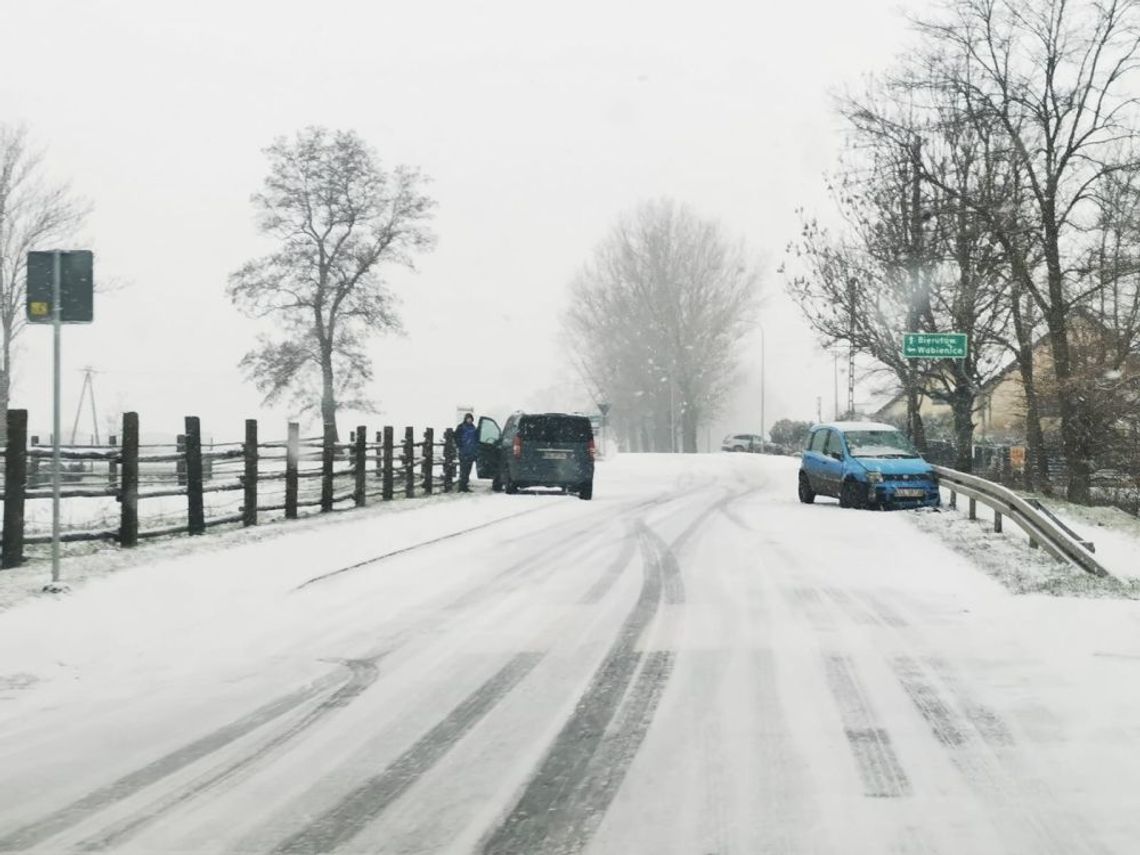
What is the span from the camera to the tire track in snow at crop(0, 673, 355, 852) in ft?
14.1

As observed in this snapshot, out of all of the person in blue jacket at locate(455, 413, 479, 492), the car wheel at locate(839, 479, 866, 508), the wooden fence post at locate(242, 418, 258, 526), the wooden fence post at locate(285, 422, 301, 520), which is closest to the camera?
the wooden fence post at locate(242, 418, 258, 526)

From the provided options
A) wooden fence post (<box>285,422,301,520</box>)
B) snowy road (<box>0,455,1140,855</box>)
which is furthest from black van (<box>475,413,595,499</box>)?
snowy road (<box>0,455,1140,855</box>)

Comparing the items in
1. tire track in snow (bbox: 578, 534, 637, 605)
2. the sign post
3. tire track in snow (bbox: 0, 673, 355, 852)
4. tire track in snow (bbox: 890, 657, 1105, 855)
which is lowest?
tire track in snow (bbox: 0, 673, 355, 852)

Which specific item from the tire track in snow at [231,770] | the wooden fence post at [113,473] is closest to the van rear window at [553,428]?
the wooden fence post at [113,473]

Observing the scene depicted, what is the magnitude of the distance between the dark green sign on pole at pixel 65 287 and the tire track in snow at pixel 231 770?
4709 mm

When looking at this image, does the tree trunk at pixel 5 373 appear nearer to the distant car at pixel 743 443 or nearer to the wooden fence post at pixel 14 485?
the wooden fence post at pixel 14 485

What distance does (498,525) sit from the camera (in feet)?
58.5

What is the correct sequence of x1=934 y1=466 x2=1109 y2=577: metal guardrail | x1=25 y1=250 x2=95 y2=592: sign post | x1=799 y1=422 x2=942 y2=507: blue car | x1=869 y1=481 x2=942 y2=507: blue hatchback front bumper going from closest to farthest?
x1=25 y1=250 x2=95 y2=592: sign post, x1=934 y1=466 x2=1109 y2=577: metal guardrail, x1=869 y1=481 x2=942 y2=507: blue hatchback front bumper, x1=799 y1=422 x2=942 y2=507: blue car

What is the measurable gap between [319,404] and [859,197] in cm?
2411

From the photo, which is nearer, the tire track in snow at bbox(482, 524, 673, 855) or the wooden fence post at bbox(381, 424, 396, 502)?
the tire track in snow at bbox(482, 524, 673, 855)

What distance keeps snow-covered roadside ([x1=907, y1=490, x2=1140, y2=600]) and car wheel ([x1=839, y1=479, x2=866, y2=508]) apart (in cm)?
116

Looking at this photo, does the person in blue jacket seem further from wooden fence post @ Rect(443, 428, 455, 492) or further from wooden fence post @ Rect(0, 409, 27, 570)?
wooden fence post @ Rect(0, 409, 27, 570)

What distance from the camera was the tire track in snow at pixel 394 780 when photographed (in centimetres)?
423

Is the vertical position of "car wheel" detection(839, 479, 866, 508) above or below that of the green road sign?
below
